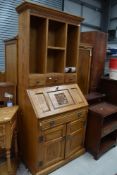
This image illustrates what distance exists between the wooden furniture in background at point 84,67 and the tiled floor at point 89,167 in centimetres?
109

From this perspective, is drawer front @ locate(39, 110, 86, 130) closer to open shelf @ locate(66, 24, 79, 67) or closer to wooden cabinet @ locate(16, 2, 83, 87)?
wooden cabinet @ locate(16, 2, 83, 87)

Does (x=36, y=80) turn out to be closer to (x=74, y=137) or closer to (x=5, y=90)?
(x=5, y=90)

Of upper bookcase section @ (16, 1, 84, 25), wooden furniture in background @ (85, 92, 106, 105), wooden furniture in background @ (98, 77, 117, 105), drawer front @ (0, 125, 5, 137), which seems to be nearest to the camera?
drawer front @ (0, 125, 5, 137)

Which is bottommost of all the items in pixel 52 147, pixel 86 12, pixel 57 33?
pixel 52 147

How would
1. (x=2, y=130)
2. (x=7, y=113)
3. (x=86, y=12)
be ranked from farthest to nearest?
(x=86, y=12) → (x=7, y=113) → (x=2, y=130)

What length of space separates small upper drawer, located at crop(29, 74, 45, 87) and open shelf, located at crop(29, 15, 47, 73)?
0.34 feet

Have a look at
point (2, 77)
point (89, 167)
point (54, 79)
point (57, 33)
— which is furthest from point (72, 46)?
point (89, 167)

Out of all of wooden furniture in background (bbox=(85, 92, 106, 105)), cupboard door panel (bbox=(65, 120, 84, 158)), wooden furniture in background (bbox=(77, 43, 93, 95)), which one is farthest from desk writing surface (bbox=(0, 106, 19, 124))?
wooden furniture in background (bbox=(77, 43, 93, 95))

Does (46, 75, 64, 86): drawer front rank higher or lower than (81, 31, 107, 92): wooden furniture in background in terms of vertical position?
lower

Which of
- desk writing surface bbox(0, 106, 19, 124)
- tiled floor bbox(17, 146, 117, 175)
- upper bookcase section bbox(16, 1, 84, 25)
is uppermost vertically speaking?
upper bookcase section bbox(16, 1, 84, 25)

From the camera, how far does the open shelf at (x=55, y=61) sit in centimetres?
218

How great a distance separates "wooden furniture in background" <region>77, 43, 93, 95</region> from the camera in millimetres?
2718

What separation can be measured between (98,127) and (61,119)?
641mm

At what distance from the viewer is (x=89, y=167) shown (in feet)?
7.04
